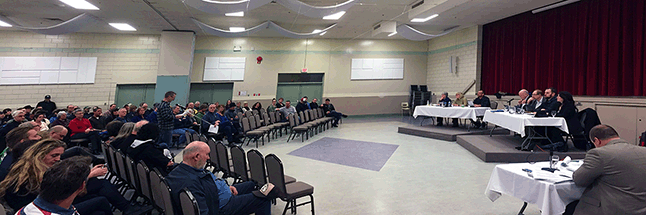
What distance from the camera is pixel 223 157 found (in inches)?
148

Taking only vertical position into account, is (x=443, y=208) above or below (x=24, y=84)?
below

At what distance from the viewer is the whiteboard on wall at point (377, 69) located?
46.0ft

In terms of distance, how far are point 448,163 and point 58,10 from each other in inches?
475

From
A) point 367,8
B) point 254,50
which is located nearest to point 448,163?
point 367,8

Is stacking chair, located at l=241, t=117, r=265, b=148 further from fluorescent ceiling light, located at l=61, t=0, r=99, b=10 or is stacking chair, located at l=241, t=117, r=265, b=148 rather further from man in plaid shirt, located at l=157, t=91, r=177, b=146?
fluorescent ceiling light, located at l=61, t=0, r=99, b=10

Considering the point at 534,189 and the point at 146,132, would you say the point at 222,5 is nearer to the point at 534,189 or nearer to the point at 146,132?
the point at 146,132

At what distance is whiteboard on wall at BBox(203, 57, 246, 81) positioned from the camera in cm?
1302

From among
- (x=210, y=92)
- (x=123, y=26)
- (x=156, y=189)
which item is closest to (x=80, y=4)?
(x=123, y=26)

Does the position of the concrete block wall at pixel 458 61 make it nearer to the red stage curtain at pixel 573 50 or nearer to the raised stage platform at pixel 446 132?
the red stage curtain at pixel 573 50

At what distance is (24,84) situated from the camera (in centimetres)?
1165

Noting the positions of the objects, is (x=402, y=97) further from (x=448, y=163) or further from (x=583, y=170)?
(x=583, y=170)

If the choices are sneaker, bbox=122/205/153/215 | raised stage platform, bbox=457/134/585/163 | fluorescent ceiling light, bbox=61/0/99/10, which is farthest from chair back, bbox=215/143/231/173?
fluorescent ceiling light, bbox=61/0/99/10

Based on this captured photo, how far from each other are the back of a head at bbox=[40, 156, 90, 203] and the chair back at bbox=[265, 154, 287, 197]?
4.75ft

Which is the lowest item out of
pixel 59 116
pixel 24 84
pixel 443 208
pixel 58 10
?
pixel 443 208
